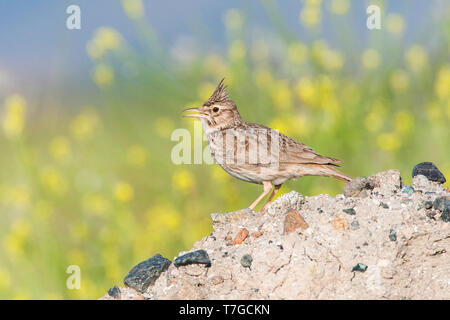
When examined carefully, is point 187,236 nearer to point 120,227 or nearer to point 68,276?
point 120,227

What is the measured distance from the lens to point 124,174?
10.1 meters

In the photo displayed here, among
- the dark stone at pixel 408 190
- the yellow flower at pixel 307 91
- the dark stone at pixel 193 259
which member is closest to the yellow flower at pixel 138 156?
the yellow flower at pixel 307 91

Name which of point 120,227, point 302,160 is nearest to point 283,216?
point 302,160

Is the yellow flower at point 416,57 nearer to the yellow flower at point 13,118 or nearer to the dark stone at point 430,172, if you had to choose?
the dark stone at point 430,172

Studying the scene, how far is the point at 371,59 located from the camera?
7.59 meters

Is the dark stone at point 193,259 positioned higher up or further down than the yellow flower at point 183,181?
further down

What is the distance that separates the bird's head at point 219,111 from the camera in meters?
6.30

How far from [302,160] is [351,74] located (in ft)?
8.10

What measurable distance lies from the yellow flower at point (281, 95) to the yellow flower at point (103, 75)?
216 cm

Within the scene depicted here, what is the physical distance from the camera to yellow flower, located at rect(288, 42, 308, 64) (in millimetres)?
7395

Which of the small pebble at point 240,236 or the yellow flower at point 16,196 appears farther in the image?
the yellow flower at point 16,196

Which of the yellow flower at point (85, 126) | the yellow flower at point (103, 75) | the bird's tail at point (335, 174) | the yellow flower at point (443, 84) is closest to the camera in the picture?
the bird's tail at point (335, 174)

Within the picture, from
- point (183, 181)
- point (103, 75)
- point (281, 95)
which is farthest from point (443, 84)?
point (103, 75)

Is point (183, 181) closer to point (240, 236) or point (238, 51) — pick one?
point (238, 51)
